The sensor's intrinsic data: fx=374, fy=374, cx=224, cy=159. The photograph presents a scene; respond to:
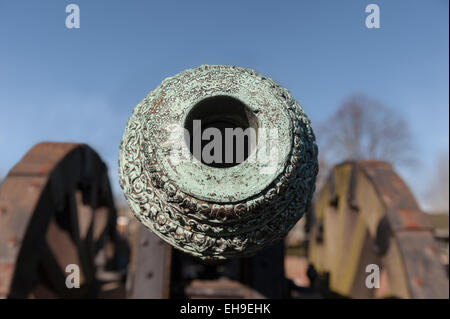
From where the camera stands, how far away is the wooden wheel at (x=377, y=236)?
2285mm

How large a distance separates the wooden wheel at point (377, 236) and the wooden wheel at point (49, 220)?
2.27 meters

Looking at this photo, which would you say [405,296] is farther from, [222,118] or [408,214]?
[222,118]

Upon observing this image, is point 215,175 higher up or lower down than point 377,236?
higher up

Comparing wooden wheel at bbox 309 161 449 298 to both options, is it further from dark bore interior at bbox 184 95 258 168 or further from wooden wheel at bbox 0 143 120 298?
wooden wheel at bbox 0 143 120 298

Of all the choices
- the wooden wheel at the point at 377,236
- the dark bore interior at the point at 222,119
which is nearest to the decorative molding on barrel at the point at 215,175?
A: the dark bore interior at the point at 222,119

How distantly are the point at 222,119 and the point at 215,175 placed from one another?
0.30 meters

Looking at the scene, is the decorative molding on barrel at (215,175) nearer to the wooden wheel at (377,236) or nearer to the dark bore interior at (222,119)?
the dark bore interior at (222,119)

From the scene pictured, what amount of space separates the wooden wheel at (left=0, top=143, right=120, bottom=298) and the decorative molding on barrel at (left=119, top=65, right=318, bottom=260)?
3.37ft

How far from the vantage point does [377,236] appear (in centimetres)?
267

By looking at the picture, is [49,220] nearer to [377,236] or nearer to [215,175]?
[215,175]

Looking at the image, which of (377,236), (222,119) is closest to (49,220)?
(222,119)

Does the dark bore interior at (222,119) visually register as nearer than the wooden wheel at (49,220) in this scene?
Yes

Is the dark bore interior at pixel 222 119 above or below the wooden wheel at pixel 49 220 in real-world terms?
above
